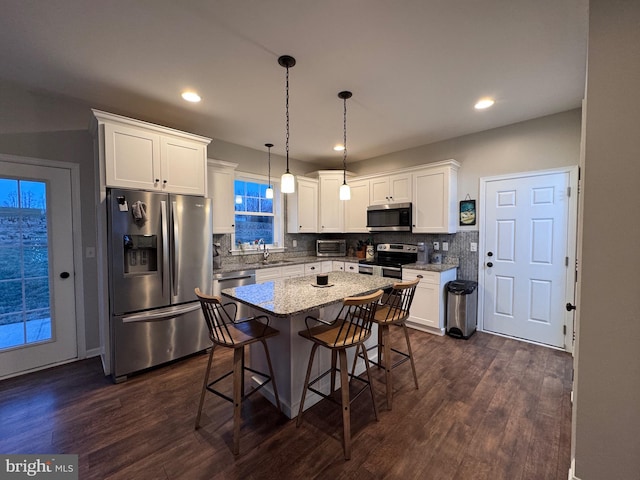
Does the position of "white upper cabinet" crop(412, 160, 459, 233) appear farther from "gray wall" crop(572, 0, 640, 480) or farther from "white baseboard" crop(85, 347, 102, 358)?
"white baseboard" crop(85, 347, 102, 358)

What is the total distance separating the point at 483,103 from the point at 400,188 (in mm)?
1555

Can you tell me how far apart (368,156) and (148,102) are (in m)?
3.34

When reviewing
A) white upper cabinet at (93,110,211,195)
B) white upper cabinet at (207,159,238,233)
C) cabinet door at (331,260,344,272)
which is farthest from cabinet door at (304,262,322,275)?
white upper cabinet at (93,110,211,195)

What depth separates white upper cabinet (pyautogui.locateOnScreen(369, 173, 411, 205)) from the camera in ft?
13.6

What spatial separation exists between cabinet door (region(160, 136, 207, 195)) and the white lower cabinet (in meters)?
2.86

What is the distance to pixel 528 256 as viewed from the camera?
334 centimetres

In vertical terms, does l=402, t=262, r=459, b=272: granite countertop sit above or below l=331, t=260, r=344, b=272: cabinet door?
above

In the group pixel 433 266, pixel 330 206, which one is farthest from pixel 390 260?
pixel 330 206

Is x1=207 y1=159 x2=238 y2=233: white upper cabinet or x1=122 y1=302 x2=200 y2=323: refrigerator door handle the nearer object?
x1=122 y1=302 x2=200 y2=323: refrigerator door handle

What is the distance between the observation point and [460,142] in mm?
3859

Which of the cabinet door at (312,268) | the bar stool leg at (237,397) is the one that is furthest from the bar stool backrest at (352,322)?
the cabinet door at (312,268)

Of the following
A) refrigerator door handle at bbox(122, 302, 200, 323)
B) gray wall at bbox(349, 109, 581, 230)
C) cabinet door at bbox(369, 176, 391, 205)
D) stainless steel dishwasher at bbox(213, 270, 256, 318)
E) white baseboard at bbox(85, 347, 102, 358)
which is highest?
gray wall at bbox(349, 109, 581, 230)

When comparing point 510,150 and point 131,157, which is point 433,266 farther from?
point 131,157

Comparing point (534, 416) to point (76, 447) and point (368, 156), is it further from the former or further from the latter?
point (368, 156)
